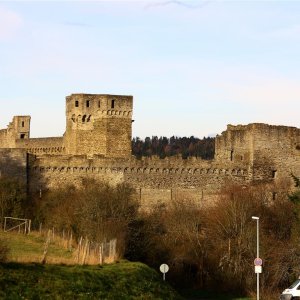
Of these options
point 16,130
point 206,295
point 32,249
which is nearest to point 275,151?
point 206,295

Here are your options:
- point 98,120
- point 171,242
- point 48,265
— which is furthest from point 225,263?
point 48,265

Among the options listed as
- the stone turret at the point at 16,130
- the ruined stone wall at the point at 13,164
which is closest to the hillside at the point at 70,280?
the ruined stone wall at the point at 13,164

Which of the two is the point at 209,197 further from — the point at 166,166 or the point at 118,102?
the point at 118,102

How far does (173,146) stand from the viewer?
129250 mm

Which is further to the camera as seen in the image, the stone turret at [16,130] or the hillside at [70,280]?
the stone turret at [16,130]

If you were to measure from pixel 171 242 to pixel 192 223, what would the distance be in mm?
1901

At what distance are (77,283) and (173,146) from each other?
340 feet

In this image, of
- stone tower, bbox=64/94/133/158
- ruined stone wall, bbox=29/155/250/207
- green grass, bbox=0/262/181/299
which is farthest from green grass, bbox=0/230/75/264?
stone tower, bbox=64/94/133/158

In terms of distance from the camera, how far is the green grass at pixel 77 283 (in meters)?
24.3

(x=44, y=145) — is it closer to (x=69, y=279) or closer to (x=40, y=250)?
(x=40, y=250)

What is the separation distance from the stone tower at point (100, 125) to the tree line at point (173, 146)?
54167 millimetres

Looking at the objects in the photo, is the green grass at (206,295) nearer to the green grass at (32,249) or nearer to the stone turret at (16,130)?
the green grass at (32,249)

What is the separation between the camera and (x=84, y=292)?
25344 millimetres

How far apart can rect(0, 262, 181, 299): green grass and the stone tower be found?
2497 centimetres
